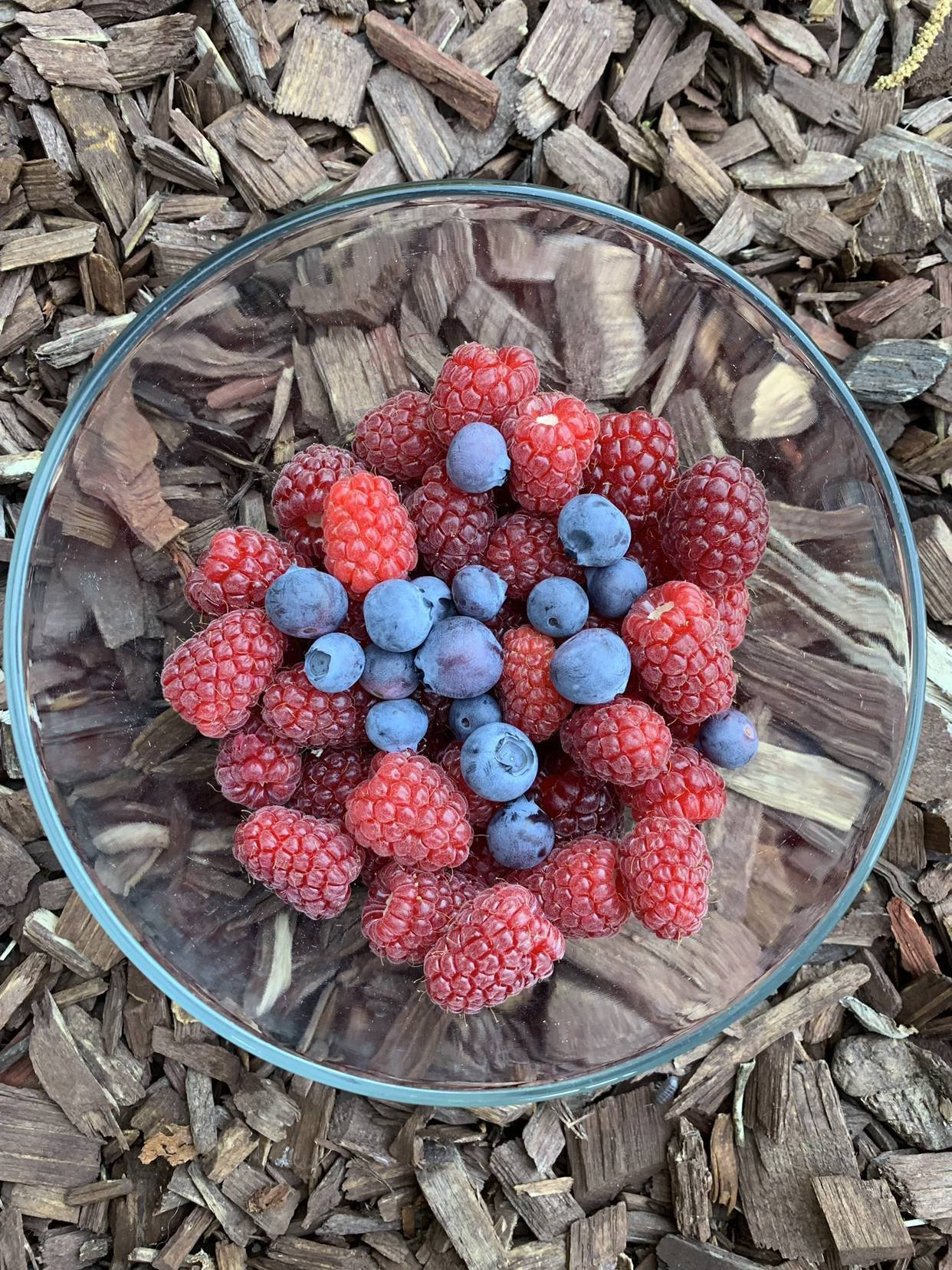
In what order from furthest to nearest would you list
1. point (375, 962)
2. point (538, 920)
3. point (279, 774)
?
1. point (375, 962)
2. point (279, 774)
3. point (538, 920)

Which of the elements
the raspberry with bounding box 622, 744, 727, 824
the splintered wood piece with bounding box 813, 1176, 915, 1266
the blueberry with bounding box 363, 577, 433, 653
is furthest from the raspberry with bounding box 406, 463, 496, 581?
the splintered wood piece with bounding box 813, 1176, 915, 1266

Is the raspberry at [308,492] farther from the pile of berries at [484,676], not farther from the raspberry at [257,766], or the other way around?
the raspberry at [257,766]

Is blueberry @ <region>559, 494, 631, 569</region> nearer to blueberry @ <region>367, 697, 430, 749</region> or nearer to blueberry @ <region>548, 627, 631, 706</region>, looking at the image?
blueberry @ <region>548, 627, 631, 706</region>

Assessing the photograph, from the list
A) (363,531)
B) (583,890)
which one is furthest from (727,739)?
(363,531)

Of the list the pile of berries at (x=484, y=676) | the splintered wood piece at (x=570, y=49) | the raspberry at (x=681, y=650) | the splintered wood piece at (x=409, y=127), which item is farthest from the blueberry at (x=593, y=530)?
the splintered wood piece at (x=570, y=49)

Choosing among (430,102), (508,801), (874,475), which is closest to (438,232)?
(430,102)

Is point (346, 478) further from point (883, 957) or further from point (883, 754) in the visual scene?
point (883, 957)

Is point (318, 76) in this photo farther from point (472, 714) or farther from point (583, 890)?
point (583, 890)
